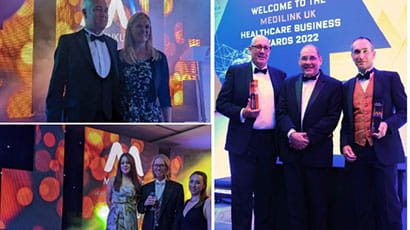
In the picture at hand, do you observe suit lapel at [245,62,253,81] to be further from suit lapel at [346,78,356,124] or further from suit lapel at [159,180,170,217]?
suit lapel at [159,180,170,217]

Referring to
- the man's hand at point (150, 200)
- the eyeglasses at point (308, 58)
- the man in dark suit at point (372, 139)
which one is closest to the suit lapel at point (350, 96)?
the man in dark suit at point (372, 139)

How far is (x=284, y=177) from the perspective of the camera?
9.25ft

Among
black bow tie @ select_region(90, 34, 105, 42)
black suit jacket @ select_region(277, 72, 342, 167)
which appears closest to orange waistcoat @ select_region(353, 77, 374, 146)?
black suit jacket @ select_region(277, 72, 342, 167)

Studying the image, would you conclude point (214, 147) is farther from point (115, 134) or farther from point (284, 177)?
point (115, 134)

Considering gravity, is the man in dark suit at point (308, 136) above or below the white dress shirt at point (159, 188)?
above

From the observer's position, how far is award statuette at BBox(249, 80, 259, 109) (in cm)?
290

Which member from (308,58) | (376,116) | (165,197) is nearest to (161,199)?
(165,197)

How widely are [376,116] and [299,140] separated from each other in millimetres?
509

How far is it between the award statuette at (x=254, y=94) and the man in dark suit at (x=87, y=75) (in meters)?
1.03

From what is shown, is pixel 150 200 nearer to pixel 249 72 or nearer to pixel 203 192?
pixel 203 192

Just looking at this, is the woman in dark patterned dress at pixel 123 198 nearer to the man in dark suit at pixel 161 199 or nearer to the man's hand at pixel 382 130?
the man in dark suit at pixel 161 199

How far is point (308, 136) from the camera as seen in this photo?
275 cm

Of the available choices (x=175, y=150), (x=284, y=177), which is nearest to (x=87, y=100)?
(x=175, y=150)

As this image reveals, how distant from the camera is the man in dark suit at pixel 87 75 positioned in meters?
3.17
